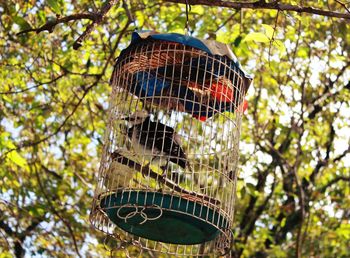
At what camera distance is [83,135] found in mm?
10859

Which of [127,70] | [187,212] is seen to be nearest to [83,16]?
[127,70]

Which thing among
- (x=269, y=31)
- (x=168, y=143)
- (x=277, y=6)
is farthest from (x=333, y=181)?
(x=277, y=6)

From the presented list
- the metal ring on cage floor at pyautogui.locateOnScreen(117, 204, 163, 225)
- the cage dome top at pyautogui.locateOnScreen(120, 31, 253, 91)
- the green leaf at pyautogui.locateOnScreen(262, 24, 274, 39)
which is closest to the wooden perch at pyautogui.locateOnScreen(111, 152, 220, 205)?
the metal ring on cage floor at pyautogui.locateOnScreen(117, 204, 163, 225)

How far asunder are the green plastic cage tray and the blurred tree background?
231cm

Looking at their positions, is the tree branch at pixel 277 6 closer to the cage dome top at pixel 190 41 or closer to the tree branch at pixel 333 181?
the cage dome top at pixel 190 41

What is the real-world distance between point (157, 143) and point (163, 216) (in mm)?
539

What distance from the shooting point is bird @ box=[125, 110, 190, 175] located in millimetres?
5199

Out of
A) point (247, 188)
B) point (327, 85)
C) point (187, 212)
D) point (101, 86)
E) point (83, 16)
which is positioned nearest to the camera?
point (187, 212)

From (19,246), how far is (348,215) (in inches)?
206

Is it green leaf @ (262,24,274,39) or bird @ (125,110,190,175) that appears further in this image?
green leaf @ (262,24,274,39)

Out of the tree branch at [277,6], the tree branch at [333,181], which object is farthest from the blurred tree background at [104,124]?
the tree branch at [277,6]

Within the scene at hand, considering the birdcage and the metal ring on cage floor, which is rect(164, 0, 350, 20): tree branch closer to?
the birdcage

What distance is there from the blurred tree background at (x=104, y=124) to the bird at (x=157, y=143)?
79.0 inches

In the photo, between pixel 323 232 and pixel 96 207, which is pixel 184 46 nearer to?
pixel 96 207
